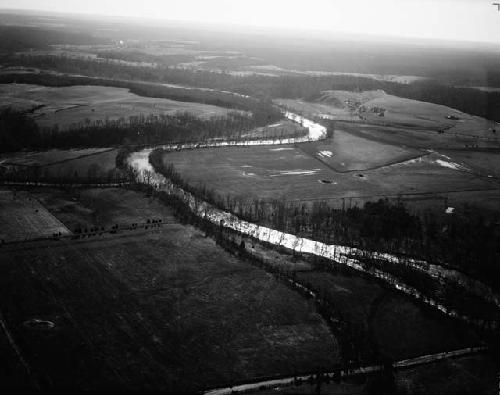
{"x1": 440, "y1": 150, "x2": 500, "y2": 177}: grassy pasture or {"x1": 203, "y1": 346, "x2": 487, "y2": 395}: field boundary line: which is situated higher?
{"x1": 440, "y1": 150, "x2": 500, "y2": 177}: grassy pasture

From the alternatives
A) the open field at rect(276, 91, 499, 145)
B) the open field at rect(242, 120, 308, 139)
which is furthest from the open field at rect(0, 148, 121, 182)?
the open field at rect(276, 91, 499, 145)

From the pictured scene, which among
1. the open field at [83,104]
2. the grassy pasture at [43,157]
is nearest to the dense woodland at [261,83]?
the open field at [83,104]

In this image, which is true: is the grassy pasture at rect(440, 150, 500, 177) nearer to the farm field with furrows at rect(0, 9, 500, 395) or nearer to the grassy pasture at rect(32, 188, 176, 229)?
the farm field with furrows at rect(0, 9, 500, 395)

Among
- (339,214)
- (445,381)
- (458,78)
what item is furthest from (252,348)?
(458,78)

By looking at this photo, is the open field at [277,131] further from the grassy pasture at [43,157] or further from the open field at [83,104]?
the grassy pasture at [43,157]

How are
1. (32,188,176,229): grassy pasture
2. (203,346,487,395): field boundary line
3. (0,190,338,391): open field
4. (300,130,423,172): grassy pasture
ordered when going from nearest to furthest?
(203,346,487,395): field boundary line → (0,190,338,391): open field → (32,188,176,229): grassy pasture → (300,130,423,172): grassy pasture

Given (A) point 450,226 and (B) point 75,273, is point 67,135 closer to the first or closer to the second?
(B) point 75,273
